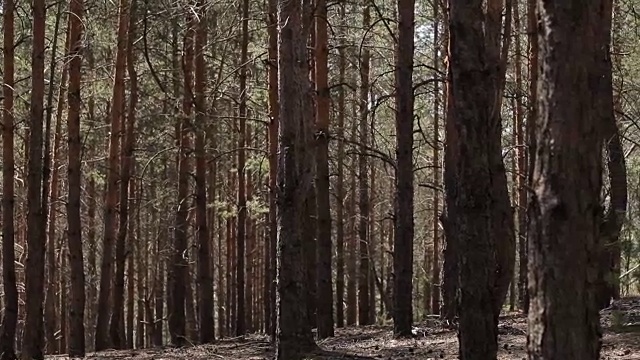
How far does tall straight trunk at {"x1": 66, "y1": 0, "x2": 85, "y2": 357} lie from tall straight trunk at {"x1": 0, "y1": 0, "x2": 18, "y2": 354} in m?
0.94

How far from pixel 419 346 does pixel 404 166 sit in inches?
95.1

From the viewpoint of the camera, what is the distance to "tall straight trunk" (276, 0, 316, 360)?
9078 mm

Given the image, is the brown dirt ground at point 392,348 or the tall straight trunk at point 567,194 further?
the brown dirt ground at point 392,348

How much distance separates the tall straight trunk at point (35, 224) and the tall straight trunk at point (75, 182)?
749 mm

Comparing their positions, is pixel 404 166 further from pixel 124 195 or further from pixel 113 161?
pixel 124 195

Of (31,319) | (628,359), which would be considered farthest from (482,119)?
(31,319)

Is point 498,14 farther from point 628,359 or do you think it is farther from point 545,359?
point 545,359

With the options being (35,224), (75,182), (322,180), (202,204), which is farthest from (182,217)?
(35,224)

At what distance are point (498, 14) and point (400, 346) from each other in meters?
4.46

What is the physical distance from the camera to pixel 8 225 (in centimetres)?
1272

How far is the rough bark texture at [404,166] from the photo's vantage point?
11.6m

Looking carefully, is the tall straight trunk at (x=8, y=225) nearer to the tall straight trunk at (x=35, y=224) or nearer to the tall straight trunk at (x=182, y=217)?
the tall straight trunk at (x=35, y=224)

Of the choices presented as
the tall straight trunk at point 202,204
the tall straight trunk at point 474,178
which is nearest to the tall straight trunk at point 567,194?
the tall straight trunk at point 474,178

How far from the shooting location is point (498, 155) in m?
7.36
